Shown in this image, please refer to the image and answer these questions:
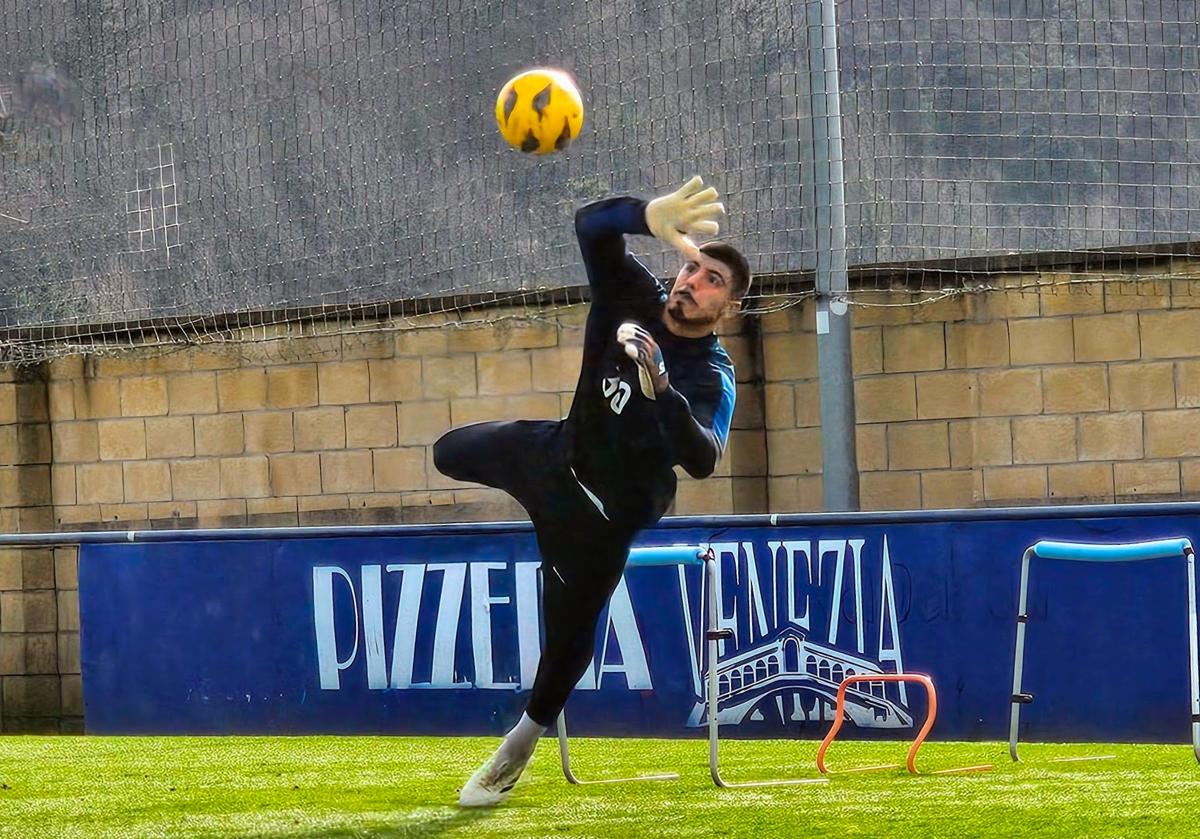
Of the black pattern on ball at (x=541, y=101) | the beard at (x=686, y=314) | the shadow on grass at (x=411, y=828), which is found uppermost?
the black pattern on ball at (x=541, y=101)

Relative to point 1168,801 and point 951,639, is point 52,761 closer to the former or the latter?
point 951,639

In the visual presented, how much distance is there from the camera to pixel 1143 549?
800 centimetres

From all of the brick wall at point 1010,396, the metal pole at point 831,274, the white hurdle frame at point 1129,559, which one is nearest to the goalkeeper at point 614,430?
the white hurdle frame at point 1129,559

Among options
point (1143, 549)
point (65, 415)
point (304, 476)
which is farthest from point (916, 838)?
point (65, 415)

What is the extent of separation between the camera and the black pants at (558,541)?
677 cm

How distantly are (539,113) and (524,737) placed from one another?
2264mm

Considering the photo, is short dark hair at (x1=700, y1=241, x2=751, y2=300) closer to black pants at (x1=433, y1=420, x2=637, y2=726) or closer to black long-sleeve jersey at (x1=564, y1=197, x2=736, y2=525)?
black long-sleeve jersey at (x1=564, y1=197, x2=736, y2=525)

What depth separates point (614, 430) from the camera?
6621mm

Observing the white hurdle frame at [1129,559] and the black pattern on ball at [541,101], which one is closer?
the black pattern on ball at [541,101]

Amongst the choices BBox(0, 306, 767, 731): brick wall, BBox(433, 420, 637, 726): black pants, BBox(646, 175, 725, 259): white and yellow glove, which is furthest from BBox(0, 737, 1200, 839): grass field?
BBox(0, 306, 767, 731): brick wall

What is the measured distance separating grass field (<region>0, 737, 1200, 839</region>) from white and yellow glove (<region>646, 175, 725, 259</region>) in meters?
2.02

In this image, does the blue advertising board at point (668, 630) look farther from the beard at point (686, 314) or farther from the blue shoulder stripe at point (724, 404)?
the beard at point (686, 314)

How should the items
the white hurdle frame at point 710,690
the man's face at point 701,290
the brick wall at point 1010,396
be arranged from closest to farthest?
the man's face at point 701,290
the white hurdle frame at point 710,690
the brick wall at point 1010,396

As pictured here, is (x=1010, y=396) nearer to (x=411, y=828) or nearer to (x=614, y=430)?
(x=614, y=430)
